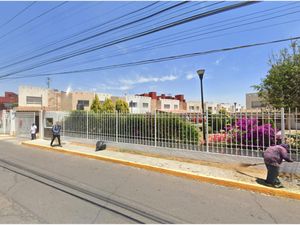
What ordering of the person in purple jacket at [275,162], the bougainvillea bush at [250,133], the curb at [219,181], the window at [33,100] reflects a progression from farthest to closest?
the window at [33,100] < the bougainvillea bush at [250,133] < the person in purple jacket at [275,162] < the curb at [219,181]

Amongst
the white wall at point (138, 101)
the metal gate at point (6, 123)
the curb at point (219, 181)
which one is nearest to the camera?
the curb at point (219, 181)

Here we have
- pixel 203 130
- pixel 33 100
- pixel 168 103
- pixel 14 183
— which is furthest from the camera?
pixel 168 103

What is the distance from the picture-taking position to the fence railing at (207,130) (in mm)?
7383

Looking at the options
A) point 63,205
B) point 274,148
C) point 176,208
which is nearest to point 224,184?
point 274,148

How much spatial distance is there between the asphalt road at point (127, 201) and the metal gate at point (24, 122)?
1395 centimetres

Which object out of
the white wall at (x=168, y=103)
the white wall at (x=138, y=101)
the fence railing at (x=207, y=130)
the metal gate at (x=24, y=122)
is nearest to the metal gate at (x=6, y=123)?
the metal gate at (x=24, y=122)

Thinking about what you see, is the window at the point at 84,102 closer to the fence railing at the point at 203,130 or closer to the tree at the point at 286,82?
the fence railing at the point at 203,130

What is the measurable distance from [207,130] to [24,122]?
Answer: 18.1 meters

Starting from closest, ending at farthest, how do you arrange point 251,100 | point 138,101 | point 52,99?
point 52,99 < point 138,101 < point 251,100

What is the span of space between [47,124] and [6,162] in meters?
8.98

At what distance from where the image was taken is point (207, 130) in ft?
28.7

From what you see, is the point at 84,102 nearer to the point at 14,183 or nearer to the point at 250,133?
the point at 14,183

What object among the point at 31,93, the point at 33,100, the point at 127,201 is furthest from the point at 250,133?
the point at 33,100

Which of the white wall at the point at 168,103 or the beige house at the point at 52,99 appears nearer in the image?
the beige house at the point at 52,99
